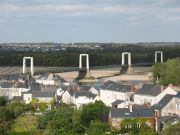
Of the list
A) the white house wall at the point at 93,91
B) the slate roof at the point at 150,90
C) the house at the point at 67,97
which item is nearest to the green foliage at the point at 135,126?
the slate roof at the point at 150,90

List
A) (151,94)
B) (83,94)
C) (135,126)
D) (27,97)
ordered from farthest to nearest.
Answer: (27,97)
(83,94)
(151,94)
(135,126)

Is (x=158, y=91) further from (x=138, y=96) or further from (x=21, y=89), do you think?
(x=21, y=89)

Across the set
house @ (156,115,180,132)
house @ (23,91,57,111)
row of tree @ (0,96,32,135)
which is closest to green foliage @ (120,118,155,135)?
house @ (156,115,180,132)

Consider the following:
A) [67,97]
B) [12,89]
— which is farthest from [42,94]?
[12,89]

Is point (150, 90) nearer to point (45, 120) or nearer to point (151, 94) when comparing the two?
point (151, 94)

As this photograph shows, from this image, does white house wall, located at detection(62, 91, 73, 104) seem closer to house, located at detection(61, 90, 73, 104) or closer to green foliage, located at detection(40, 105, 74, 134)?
house, located at detection(61, 90, 73, 104)

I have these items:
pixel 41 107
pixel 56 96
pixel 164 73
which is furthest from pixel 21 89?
pixel 164 73

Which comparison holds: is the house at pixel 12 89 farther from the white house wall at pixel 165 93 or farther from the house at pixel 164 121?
the house at pixel 164 121
